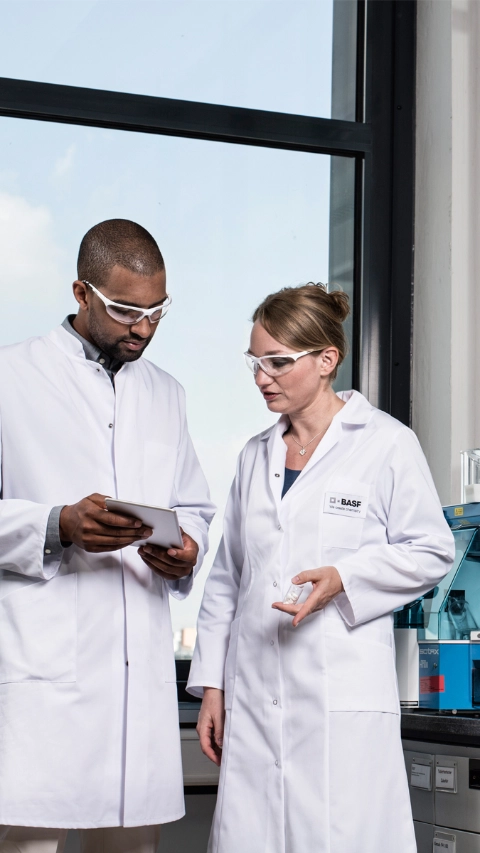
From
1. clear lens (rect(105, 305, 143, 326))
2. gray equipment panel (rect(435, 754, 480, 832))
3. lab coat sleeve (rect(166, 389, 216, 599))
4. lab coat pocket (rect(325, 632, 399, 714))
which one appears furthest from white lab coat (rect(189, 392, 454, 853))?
clear lens (rect(105, 305, 143, 326))

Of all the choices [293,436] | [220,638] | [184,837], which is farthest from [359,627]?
[184,837]

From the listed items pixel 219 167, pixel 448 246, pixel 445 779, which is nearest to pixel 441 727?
pixel 445 779

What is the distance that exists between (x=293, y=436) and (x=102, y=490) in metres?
0.45

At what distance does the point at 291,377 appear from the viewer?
196 cm

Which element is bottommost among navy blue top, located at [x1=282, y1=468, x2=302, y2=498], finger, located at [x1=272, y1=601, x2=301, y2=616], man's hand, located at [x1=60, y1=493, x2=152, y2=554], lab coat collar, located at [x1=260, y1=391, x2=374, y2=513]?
finger, located at [x1=272, y1=601, x2=301, y2=616]

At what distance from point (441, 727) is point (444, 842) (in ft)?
0.81

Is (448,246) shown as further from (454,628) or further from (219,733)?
(219,733)

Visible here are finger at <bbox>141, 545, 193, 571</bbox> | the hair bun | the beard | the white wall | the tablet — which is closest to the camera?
the tablet

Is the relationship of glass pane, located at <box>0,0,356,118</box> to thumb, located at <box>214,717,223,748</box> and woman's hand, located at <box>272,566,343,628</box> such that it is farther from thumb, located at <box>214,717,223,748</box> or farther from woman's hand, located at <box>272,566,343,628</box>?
thumb, located at <box>214,717,223,748</box>

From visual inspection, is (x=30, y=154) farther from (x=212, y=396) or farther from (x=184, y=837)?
(x=184, y=837)

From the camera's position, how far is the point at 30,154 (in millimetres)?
2803

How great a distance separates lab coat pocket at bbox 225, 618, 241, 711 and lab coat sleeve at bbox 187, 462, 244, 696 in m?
0.04

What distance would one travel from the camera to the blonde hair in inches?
77.3

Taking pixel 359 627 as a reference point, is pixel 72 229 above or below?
above
